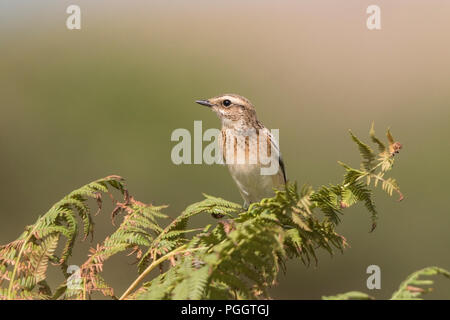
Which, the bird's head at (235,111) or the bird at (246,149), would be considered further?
the bird's head at (235,111)

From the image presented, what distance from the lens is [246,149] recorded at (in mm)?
→ 4438

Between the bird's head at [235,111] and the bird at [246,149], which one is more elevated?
the bird's head at [235,111]

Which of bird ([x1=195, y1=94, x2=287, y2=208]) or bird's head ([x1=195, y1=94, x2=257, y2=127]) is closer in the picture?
bird ([x1=195, y1=94, x2=287, y2=208])

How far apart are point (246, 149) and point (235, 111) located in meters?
0.45

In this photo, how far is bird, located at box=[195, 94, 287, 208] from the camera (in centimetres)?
443

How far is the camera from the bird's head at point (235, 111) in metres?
4.71

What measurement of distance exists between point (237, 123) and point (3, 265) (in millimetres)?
2810

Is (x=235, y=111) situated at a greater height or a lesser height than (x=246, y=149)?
greater

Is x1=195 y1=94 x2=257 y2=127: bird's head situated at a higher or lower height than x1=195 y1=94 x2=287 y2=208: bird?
higher

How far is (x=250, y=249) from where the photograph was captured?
1710mm

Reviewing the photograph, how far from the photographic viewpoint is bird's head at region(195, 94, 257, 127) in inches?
186
